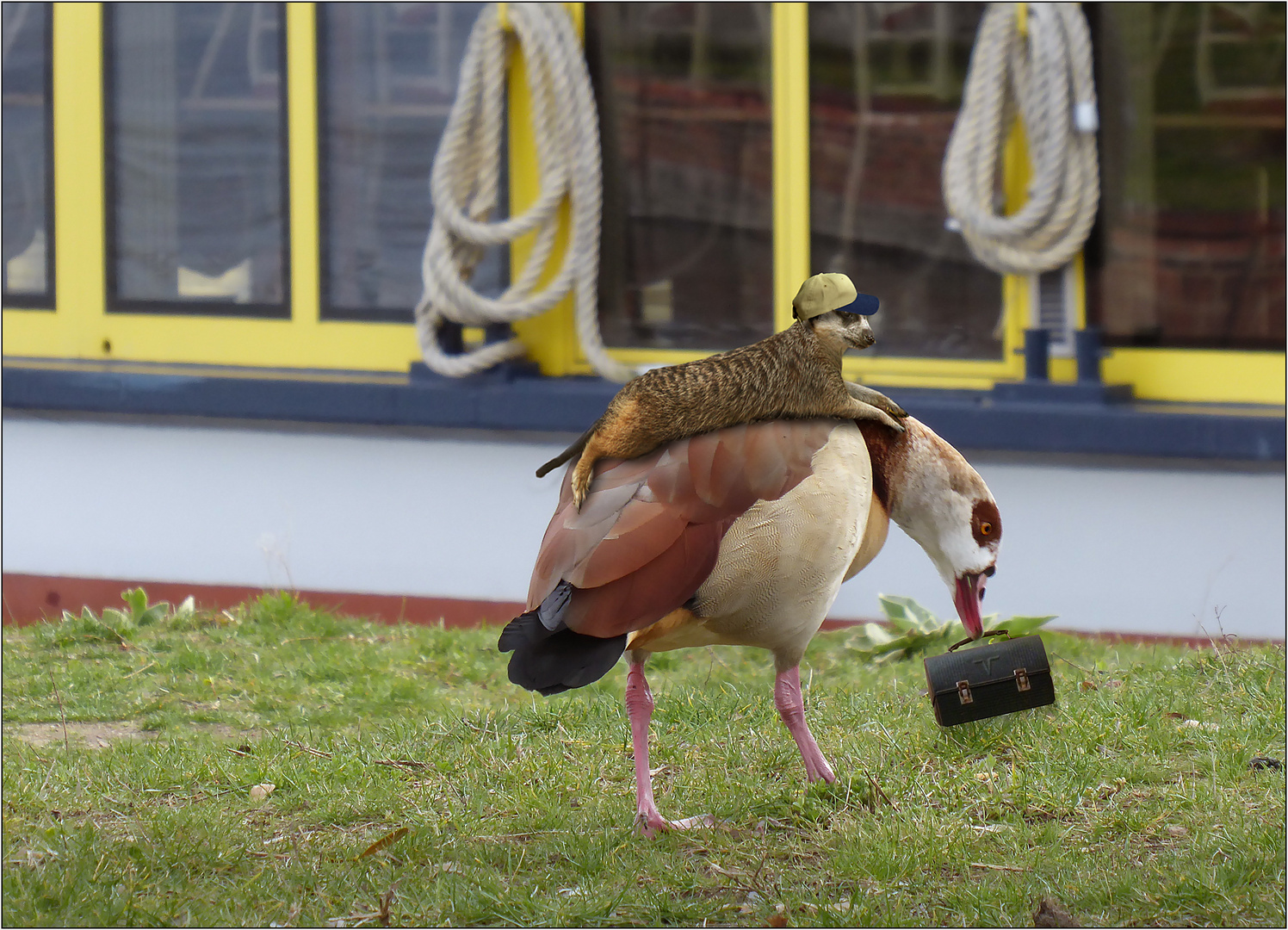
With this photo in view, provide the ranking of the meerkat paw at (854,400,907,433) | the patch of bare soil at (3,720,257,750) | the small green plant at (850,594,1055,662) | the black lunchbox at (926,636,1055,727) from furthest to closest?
the small green plant at (850,594,1055,662), the patch of bare soil at (3,720,257,750), the black lunchbox at (926,636,1055,727), the meerkat paw at (854,400,907,433)

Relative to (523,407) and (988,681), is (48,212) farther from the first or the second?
(988,681)

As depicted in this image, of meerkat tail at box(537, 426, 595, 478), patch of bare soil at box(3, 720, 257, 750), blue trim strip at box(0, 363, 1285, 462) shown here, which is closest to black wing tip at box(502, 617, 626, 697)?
meerkat tail at box(537, 426, 595, 478)

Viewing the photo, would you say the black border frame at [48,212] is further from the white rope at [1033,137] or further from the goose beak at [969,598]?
the goose beak at [969,598]

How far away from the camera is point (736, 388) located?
3.12 meters

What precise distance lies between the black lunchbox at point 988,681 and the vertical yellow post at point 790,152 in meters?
2.39

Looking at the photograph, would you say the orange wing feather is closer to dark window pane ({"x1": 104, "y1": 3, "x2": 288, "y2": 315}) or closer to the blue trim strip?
the blue trim strip

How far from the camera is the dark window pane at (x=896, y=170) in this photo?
570 cm

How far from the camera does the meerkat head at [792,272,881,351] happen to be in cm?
303

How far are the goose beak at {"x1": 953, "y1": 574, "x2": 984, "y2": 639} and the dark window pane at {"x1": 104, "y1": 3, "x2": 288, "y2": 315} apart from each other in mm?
3818

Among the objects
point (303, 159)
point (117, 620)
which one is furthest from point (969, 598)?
point (303, 159)

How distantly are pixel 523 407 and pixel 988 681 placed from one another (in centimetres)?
276

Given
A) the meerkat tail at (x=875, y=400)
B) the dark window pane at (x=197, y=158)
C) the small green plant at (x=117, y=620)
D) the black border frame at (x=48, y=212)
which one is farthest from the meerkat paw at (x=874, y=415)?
the black border frame at (x=48, y=212)

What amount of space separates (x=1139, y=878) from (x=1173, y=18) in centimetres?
353

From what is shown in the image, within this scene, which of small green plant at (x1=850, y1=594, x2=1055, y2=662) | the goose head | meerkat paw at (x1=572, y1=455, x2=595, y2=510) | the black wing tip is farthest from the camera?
small green plant at (x1=850, y1=594, x2=1055, y2=662)
